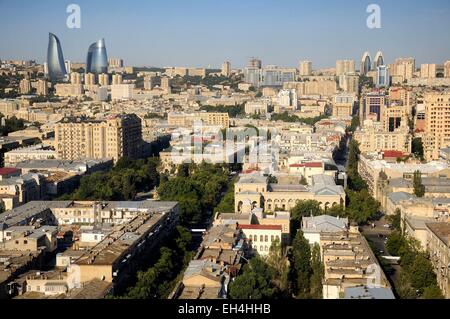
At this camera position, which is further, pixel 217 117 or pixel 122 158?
pixel 217 117

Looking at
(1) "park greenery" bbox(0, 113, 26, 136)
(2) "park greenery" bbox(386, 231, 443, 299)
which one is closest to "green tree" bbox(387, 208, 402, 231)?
(2) "park greenery" bbox(386, 231, 443, 299)

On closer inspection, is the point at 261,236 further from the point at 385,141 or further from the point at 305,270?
the point at 385,141

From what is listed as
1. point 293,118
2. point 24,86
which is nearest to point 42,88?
point 24,86
